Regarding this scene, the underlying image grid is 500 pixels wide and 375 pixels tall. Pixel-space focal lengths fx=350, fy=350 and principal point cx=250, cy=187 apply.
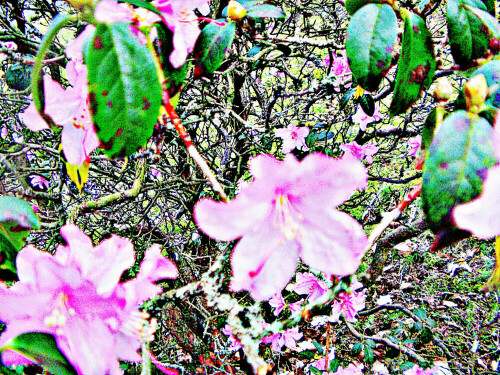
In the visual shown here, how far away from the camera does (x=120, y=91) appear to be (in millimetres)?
347

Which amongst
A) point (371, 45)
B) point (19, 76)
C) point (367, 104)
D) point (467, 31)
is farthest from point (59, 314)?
point (19, 76)

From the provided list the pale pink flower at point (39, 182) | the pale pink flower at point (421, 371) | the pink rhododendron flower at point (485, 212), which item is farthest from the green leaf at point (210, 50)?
the pale pink flower at point (39, 182)

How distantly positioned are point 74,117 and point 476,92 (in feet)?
1.75

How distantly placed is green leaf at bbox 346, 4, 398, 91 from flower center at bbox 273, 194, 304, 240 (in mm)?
183

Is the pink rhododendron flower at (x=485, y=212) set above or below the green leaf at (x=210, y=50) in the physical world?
below

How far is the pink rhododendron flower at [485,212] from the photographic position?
0.91ft

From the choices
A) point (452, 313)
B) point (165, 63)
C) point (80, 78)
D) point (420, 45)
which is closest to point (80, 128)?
point (80, 78)

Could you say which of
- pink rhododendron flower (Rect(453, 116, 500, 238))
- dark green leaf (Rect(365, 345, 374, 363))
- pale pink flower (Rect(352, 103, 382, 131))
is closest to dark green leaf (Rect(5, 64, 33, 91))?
pale pink flower (Rect(352, 103, 382, 131))

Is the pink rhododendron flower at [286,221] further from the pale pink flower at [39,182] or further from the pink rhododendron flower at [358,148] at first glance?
the pale pink flower at [39,182]

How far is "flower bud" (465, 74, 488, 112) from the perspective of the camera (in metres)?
0.33

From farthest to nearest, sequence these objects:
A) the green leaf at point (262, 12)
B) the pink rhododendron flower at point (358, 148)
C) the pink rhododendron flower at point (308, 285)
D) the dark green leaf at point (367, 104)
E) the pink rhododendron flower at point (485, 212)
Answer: the pink rhododendron flower at point (358, 148) < the pink rhododendron flower at point (308, 285) < the dark green leaf at point (367, 104) < the green leaf at point (262, 12) < the pink rhododendron flower at point (485, 212)

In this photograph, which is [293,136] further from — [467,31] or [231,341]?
[467,31]

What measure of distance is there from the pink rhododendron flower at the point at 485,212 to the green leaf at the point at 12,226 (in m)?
0.53

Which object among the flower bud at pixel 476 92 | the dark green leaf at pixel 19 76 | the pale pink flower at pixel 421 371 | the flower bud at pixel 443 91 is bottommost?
the pale pink flower at pixel 421 371
